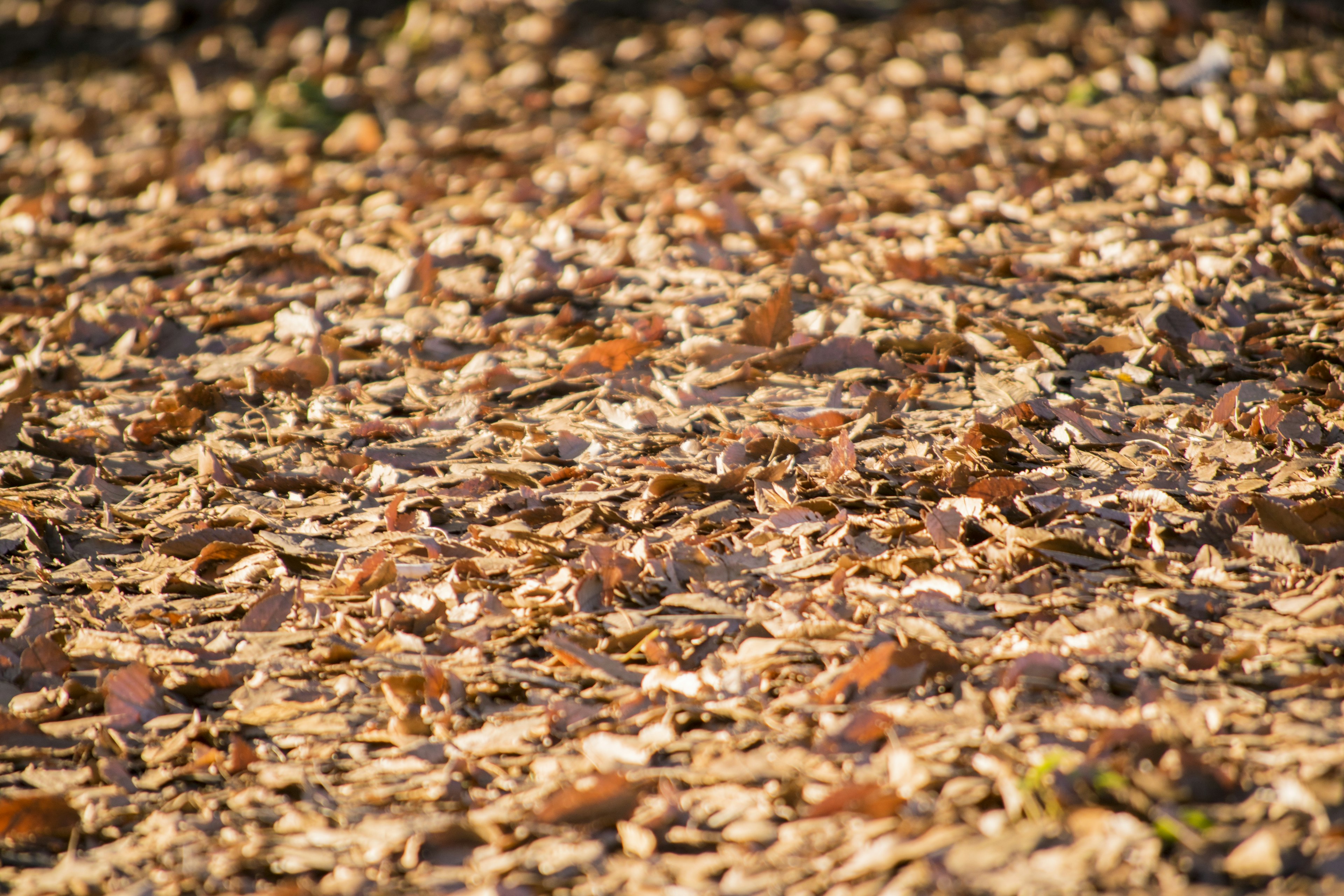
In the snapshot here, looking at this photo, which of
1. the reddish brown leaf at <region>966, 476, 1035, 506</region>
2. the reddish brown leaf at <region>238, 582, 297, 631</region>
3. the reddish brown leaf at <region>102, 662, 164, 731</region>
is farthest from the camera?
the reddish brown leaf at <region>966, 476, 1035, 506</region>

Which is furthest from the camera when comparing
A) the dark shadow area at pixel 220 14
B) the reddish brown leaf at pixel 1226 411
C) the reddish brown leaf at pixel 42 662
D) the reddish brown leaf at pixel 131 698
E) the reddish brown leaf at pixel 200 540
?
the dark shadow area at pixel 220 14

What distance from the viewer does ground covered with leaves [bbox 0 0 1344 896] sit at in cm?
152

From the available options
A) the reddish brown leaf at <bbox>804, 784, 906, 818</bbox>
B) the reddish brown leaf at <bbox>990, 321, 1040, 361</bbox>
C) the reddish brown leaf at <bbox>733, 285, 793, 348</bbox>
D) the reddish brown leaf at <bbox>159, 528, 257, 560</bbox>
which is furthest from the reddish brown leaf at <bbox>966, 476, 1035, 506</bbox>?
the reddish brown leaf at <bbox>159, 528, 257, 560</bbox>

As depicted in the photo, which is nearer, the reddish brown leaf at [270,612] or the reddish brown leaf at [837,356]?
the reddish brown leaf at [270,612]

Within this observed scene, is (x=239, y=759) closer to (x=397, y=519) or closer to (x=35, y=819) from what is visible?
(x=35, y=819)

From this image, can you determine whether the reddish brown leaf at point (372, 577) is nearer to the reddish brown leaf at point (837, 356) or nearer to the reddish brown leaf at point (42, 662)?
the reddish brown leaf at point (42, 662)

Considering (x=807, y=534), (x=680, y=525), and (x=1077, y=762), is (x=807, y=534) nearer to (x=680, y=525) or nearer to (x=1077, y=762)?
(x=680, y=525)

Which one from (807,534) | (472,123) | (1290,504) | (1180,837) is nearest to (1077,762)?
(1180,837)

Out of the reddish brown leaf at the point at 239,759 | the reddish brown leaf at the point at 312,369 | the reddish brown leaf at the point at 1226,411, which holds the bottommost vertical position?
the reddish brown leaf at the point at 1226,411

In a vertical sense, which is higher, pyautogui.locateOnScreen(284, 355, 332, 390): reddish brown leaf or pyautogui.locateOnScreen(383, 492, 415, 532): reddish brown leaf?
pyautogui.locateOnScreen(284, 355, 332, 390): reddish brown leaf

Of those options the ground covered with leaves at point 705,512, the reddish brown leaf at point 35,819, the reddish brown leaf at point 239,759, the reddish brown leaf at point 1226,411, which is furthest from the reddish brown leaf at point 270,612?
the reddish brown leaf at point 1226,411

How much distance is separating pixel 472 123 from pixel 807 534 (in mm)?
4222

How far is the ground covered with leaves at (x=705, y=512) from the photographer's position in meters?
1.52

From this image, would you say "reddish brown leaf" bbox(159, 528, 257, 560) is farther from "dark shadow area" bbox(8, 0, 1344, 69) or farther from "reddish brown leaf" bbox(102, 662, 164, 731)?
"dark shadow area" bbox(8, 0, 1344, 69)
